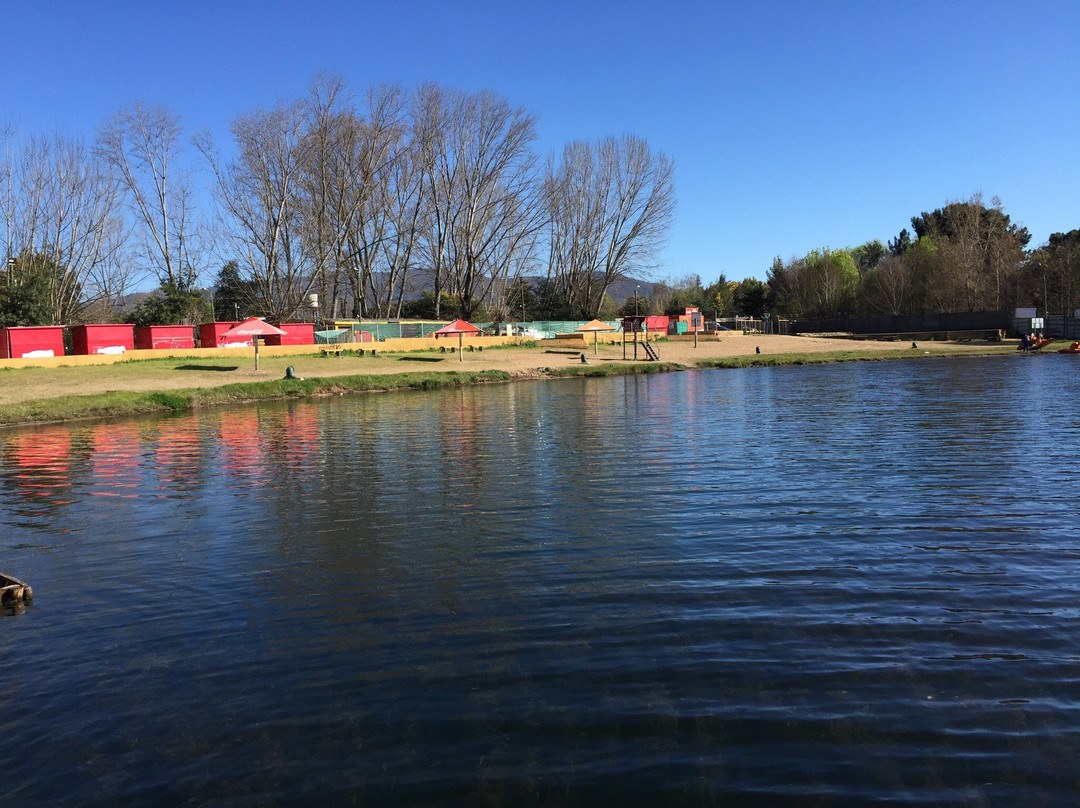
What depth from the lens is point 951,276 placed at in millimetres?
101312

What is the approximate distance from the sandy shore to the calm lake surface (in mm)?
25172

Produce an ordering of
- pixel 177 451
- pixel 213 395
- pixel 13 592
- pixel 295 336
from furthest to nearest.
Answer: pixel 295 336 → pixel 213 395 → pixel 177 451 → pixel 13 592

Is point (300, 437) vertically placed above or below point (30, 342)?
below

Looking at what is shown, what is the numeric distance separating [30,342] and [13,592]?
143 ft

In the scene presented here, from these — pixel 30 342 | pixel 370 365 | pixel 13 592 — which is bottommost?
pixel 13 592

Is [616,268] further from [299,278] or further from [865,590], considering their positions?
[865,590]

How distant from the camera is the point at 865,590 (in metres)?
9.09

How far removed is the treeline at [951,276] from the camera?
9438cm

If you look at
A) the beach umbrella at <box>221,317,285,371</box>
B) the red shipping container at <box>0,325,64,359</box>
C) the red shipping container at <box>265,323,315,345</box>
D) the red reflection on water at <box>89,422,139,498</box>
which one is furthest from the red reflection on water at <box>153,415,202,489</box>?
the red shipping container at <box>265,323,315,345</box>

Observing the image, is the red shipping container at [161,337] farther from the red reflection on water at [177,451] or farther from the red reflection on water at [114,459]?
the red reflection on water at [114,459]

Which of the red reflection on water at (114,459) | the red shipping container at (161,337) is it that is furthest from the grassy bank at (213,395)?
the red shipping container at (161,337)

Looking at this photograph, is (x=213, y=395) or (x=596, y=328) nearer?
(x=213, y=395)

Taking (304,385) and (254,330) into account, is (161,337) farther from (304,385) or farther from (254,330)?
(304,385)

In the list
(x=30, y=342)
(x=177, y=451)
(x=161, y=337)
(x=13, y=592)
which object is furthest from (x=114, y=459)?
(x=161, y=337)
